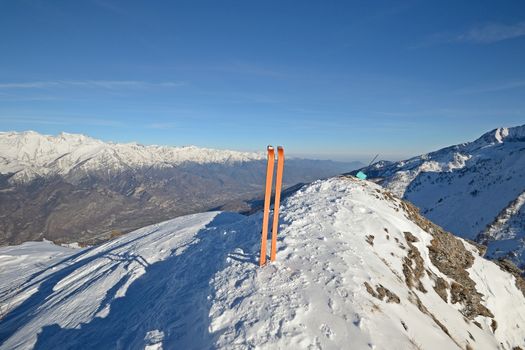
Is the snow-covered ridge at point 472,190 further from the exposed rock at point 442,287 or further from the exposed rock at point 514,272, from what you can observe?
the exposed rock at point 442,287

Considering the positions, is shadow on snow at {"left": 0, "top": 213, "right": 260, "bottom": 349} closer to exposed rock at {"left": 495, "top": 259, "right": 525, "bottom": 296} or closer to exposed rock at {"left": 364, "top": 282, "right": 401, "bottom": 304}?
exposed rock at {"left": 364, "top": 282, "right": 401, "bottom": 304}

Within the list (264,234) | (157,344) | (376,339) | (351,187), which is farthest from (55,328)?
(351,187)

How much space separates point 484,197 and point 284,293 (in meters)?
166

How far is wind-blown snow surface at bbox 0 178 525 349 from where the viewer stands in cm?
1022

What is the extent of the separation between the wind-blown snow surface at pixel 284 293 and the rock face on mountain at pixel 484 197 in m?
93.8

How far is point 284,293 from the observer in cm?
1148

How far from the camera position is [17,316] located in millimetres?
20250

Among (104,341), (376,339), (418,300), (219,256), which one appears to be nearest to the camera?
(376,339)

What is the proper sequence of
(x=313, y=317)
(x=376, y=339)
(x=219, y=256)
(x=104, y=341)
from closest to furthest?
(x=376, y=339) < (x=313, y=317) < (x=104, y=341) < (x=219, y=256)

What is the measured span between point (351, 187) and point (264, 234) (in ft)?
51.2

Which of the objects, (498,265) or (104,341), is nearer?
(104,341)

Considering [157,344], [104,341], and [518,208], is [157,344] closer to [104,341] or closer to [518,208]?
[104,341]

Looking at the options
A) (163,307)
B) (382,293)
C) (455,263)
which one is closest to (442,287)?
(455,263)

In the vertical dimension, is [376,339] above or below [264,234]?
below
